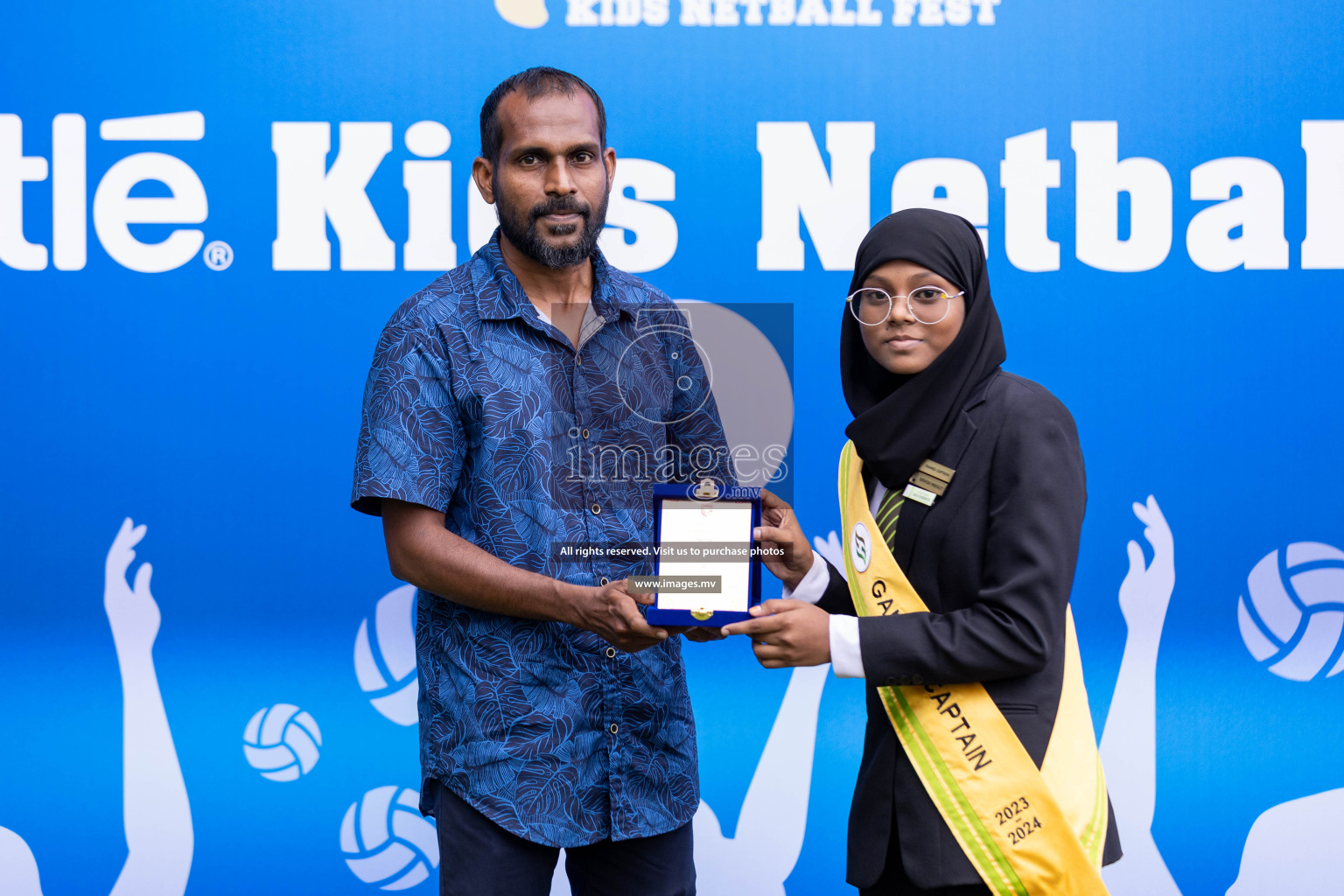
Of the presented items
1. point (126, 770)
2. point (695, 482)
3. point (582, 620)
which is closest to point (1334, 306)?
point (695, 482)

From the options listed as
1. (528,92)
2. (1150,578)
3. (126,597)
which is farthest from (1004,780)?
(126,597)

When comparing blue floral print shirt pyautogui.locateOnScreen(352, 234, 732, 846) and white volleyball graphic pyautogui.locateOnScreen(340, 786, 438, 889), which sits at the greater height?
blue floral print shirt pyautogui.locateOnScreen(352, 234, 732, 846)

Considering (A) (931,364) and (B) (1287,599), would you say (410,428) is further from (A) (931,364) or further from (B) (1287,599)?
(B) (1287,599)

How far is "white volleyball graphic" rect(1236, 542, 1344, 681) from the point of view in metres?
2.93

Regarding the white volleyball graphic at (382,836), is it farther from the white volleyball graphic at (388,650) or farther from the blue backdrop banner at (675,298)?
the white volleyball graphic at (388,650)

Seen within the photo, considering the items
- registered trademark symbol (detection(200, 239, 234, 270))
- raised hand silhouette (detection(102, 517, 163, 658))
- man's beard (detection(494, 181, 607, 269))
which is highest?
registered trademark symbol (detection(200, 239, 234, 270))

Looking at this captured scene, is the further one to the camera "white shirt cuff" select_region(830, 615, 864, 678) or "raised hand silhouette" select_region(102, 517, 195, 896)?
"raised hand silhouette" select_region(102, 517, 195, 896)

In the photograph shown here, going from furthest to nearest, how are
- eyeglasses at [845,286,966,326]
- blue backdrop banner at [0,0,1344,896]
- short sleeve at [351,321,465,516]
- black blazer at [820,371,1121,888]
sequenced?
blue backdrop banner at [0,0,1344,896]
short sleeve at [351,321,465,516]
eyeglasses at [845,286,966,326]
black blazer at [820,371,1121,888]

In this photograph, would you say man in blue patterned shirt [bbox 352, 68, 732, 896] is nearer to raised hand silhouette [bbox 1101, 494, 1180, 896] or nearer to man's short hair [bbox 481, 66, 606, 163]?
man's short hair [bbox 481, 66, 606, 163]

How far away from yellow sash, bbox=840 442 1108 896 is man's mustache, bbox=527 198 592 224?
0.80 m

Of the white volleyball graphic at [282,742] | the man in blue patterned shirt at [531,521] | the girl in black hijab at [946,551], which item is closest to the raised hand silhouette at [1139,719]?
the girl in black hijab at [946,551]

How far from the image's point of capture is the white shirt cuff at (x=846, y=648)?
1.62 meters

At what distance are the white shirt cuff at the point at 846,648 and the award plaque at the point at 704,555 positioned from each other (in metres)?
0.16

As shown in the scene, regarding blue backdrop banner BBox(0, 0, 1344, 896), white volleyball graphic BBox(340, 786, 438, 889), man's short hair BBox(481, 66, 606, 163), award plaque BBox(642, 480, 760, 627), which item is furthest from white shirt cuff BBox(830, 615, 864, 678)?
white volleyball graphic BBox(340, 786, 438, 889)
